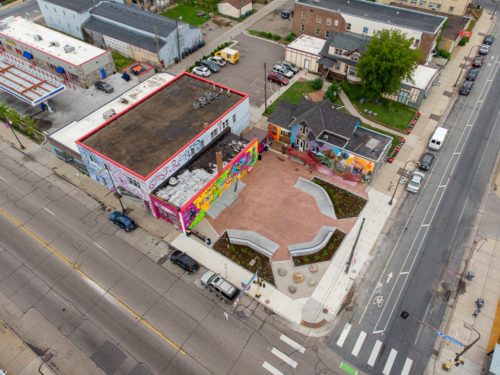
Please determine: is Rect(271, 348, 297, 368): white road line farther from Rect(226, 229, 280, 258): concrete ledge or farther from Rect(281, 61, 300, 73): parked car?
Rect(281, 61, 300, 73): parked car

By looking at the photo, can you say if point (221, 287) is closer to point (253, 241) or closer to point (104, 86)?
point (253, 241)

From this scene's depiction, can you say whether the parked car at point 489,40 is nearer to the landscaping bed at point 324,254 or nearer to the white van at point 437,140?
the white van at point 437,140

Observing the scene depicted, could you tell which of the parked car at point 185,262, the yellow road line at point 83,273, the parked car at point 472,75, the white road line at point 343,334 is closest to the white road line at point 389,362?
the white road line at point 343,334

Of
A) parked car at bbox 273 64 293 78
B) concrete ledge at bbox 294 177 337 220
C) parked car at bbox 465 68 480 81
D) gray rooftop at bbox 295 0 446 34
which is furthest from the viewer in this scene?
parked car at bbox 273 64 293 78

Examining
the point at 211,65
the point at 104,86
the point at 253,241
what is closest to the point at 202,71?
the point at 211,65

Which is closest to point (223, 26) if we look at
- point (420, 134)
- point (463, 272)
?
point (420, 134)

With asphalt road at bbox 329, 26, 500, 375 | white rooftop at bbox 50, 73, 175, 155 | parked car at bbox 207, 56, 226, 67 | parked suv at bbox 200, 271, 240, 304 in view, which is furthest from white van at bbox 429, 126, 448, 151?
white rooftop at bbox 50, 73, 175, 155

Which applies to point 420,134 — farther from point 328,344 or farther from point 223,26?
point 223,26
